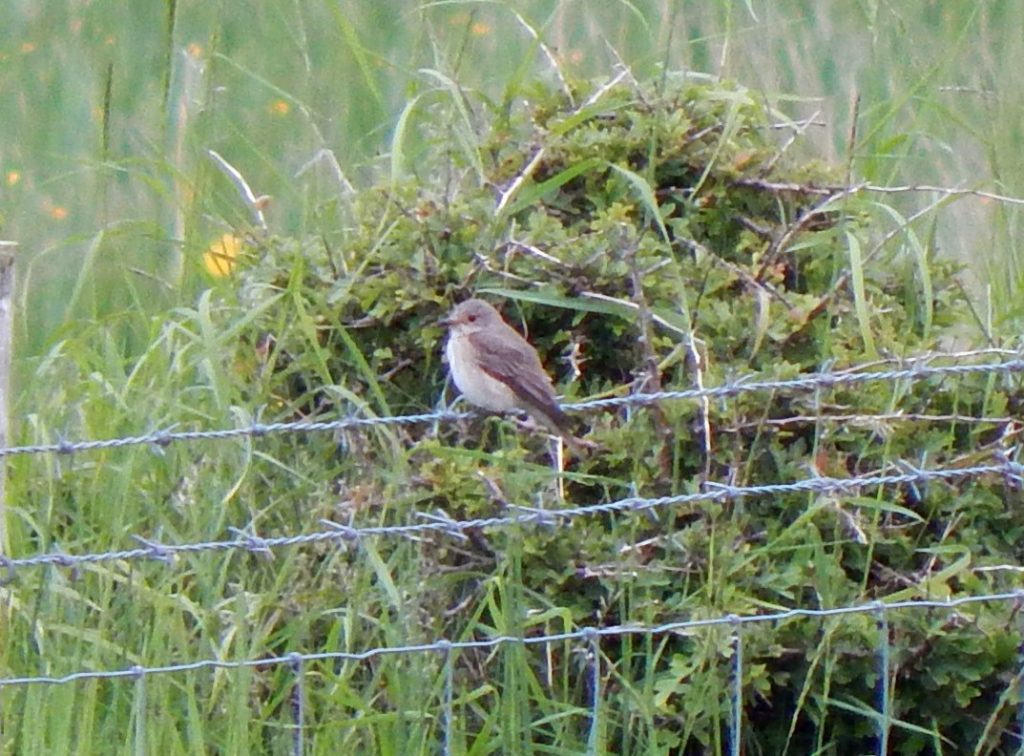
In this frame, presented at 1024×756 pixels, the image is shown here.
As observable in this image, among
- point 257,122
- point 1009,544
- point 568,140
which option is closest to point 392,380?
point 568,140

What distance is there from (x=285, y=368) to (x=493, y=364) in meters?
0.65

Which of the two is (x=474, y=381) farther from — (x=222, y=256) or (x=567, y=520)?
(x=222, y=256)

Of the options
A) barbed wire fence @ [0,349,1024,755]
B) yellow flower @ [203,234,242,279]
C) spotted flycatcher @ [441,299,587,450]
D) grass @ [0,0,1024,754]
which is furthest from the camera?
yellow flower @ [203,234,242,279]

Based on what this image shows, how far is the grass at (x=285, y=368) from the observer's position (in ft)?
13.6

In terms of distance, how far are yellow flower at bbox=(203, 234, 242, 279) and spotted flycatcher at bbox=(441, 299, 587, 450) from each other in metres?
0.93

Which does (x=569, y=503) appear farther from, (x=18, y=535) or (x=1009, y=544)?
(x=18, y=535)

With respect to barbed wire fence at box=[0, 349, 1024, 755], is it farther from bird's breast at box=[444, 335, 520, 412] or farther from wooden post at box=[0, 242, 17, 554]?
bird's breast at box=[444, 335, 520, 412]

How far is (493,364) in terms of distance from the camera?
4.87 meters

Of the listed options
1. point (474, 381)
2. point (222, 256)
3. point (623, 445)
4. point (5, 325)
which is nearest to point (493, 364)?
point (474, 381)

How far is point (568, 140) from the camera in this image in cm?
530

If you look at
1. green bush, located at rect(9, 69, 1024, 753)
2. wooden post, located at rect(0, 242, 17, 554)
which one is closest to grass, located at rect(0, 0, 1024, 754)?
green bush, located at rect(9, 69, 1024, 753)

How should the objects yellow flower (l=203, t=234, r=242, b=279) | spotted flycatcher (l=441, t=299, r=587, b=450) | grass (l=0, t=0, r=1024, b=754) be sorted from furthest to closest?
yellow flower (l=203, t=234, r=242, b=279) < spotted flycatcher (l=441, t=299, r=587, b=450) < grass (l=0, t=0, r=1024, b=754)

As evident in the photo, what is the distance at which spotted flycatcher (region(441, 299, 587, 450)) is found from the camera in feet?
16.0

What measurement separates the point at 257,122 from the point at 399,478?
3.75 m
